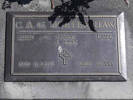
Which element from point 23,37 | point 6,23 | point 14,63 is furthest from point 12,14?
point 14,63

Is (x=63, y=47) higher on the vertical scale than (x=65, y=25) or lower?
lower

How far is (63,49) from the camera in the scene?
8.61 m

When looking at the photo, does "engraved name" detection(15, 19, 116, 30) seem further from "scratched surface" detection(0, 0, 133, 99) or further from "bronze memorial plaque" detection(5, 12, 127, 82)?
"scratched surface" detection(0, 0, 133, 99)

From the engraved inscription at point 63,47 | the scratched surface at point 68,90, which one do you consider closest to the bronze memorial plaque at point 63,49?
the engraved inscription at point 63,47

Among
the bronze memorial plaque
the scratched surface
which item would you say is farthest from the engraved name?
the scratched surface

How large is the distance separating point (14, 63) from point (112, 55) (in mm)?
3239

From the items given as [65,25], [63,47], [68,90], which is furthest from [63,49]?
[68,90]

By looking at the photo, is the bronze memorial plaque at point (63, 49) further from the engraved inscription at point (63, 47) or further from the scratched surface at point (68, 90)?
the scratched surface at point (68, 90)

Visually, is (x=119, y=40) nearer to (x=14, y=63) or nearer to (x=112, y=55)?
(x=112, y=55)

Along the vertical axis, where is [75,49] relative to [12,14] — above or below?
below

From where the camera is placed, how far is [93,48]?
28.3ft

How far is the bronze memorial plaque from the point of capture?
8492 mm

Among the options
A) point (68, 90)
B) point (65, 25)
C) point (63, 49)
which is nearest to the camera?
point (68, 90)

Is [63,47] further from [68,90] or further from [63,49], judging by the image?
[68,90]
